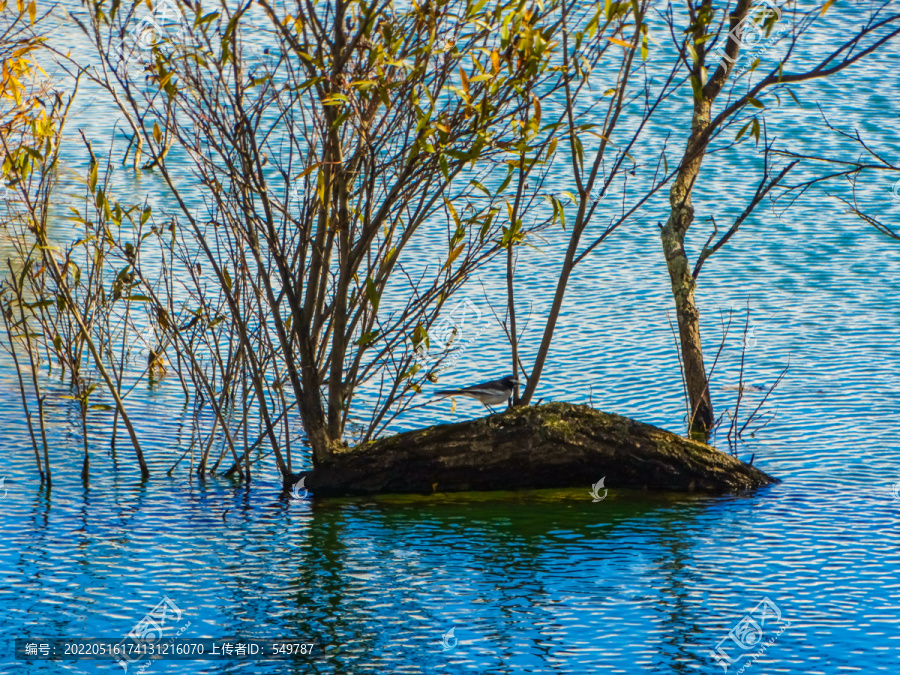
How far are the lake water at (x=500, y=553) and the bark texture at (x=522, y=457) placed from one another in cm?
13

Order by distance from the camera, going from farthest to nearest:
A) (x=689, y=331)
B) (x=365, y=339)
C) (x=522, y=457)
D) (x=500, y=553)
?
(x=689, y=331) → (x=522, y=457) → (x=365, y=339) → (x=500, y=553)

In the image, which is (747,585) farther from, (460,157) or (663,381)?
(663,381)

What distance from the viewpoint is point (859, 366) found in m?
10.0

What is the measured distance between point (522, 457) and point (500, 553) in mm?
960

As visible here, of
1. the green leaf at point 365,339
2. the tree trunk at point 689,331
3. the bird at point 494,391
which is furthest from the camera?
the tree trunk at point 689,331

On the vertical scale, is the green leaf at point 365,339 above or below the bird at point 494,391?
above

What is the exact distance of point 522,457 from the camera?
6.97 meters

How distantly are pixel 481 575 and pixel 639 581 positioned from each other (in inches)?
32.1

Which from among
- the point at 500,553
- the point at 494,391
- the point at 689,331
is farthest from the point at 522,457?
the point at 689,331

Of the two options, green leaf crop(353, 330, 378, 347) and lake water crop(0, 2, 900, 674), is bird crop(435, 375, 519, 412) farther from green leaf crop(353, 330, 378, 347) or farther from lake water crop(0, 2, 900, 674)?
green leaf crop(353, 330, 378, 347)

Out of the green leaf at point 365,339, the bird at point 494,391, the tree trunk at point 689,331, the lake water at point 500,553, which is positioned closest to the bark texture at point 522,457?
the lake water at point 500,553

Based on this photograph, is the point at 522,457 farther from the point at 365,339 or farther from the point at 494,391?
the point at 365,339

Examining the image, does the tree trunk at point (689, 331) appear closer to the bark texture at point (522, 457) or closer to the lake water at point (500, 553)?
the lake water at point (500, 553)

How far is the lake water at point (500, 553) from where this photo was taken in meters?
5.00
